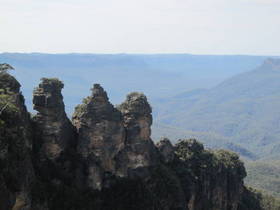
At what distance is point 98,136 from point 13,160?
13.0m

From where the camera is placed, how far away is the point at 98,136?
44.7 metres

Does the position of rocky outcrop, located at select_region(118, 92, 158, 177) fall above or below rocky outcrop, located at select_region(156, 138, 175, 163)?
above

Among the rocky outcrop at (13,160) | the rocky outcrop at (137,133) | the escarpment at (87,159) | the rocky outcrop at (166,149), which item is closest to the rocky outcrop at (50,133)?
the escarpment at (87,159)

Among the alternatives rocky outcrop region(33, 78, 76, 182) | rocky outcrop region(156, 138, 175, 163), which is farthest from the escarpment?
rocky outcrop region(156, 138, 175, 163)

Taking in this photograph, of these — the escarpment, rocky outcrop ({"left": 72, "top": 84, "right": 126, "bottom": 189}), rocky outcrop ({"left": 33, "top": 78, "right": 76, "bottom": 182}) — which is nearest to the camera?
the escarpment

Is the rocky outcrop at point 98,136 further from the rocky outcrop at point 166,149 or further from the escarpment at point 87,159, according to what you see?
the rocky outcrop at point 166,149

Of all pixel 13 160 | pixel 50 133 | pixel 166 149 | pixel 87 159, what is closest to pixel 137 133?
pixel 87 159

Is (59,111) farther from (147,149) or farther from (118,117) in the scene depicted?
(147,149)

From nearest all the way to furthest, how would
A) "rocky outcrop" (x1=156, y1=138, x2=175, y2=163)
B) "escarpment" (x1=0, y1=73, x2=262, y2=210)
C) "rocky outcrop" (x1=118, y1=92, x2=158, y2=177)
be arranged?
"escarpment" (x1=0, y1=73, x2=262, y2=210), "rocky outcrop" (x1=118, y1=92, x2=158, y2=177), "rocky outcrop" (x1=156, y1=138, x2=175, y2=163)

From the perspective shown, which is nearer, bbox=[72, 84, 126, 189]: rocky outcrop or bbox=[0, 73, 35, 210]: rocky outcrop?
bbox=[0, 73, 35, 210]: rocky outcrop

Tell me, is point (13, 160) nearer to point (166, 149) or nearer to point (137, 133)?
point (137, 133)

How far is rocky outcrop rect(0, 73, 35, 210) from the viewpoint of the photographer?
31406mm

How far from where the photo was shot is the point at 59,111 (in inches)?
1657

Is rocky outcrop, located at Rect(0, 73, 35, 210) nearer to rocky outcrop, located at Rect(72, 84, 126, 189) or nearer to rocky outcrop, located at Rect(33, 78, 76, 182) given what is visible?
rocky outcrop, located at Rect(33, 78, 76, 182)
